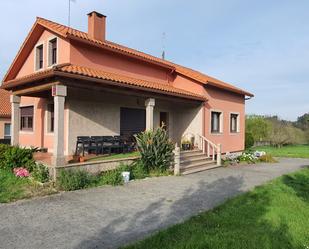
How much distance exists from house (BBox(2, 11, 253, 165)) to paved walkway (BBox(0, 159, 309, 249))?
91.6 inches

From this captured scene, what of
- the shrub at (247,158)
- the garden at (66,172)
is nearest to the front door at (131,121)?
the garden at (66,172)

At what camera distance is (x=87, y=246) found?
4668mm

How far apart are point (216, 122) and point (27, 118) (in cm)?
1112

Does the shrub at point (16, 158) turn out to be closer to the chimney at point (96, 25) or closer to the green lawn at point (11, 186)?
the green lawn at point (11, 186)

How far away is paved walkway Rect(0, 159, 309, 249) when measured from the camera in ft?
16.4

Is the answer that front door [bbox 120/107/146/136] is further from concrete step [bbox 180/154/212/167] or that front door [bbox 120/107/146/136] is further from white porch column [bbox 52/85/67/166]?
white porch column [bbox 52/85/67/166]

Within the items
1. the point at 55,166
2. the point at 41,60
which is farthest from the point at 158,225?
the point at 41,60

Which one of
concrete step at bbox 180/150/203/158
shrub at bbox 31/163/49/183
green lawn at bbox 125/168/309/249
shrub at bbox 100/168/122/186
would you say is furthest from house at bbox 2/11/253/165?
green lawn at bbox 125/168/309/249

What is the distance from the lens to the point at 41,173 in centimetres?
918

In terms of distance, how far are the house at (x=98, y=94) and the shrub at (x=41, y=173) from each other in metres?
0.58

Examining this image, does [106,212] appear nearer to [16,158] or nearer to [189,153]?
[16,158]

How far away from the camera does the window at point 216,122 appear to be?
1784 cm

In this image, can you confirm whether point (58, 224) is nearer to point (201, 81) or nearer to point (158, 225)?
point (158, 225)

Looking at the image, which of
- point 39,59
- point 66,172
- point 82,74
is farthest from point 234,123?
point 66,172
